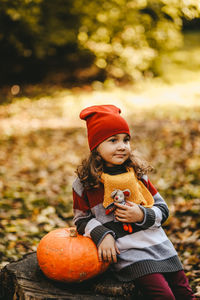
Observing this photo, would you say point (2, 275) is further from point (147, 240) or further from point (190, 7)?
point (190, 7)

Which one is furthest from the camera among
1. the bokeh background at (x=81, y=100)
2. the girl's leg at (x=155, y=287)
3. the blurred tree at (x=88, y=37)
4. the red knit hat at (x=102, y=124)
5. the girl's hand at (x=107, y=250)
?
the blurred tree at (x=88, y=37)

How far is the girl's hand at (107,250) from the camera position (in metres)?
2.56

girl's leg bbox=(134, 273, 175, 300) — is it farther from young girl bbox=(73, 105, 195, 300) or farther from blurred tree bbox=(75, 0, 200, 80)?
blurred tree bbox=(75, 0, 200, 80)

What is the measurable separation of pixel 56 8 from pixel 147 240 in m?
11.7

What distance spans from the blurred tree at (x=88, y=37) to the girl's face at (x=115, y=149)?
395 inches

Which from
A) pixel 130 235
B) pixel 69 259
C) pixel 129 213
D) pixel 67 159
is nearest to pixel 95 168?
pixel 129 213

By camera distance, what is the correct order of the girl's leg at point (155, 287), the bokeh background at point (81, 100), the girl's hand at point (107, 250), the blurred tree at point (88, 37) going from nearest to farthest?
the girl's leg at point (155, 287) < the girl's hand at point (107, 250) < the bokeh background at point (81, 100) < the blurred tree at point (88, 37)

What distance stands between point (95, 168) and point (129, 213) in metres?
0.43

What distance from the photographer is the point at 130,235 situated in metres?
2.65

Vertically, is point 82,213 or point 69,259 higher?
point 82,213

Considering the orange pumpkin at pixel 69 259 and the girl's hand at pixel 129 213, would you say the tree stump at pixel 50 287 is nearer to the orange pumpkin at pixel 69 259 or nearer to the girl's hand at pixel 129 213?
the orange pumpkin at pixel 69 259

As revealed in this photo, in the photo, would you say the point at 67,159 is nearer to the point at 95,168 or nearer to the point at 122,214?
the point at 95,168

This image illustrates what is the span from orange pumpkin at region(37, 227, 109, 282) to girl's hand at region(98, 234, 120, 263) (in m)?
0.04

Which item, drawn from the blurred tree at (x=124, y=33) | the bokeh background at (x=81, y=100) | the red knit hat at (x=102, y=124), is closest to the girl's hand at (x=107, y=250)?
the red knit hat at (x=102, y=124)
